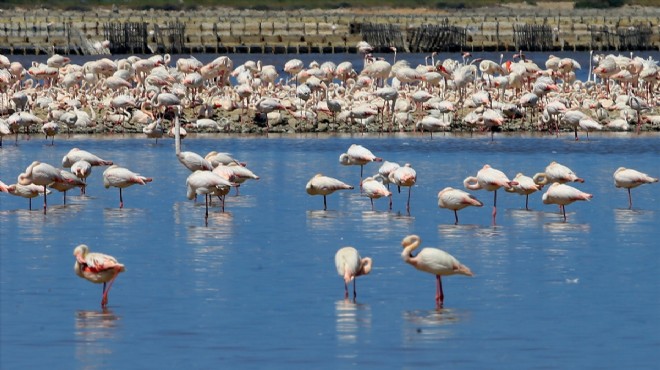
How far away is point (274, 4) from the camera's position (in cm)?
11656

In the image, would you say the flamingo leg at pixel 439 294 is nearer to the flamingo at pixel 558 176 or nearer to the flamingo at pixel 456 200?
the flamingo at pixel 456 200

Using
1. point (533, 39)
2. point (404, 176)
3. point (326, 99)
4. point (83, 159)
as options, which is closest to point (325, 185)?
point (404, 176)

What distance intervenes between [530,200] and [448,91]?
1599 centimetres

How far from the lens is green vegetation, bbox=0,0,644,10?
115 metres

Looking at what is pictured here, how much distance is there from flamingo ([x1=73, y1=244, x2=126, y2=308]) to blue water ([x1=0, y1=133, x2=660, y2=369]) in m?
0.26

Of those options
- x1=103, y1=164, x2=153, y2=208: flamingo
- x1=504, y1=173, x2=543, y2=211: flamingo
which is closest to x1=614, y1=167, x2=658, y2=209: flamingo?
x1=504, y1=173, x2=543, y2=211: flamingo

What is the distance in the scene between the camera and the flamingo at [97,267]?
13.7 m

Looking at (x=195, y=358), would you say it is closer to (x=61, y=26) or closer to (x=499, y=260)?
(x=499, y=260)

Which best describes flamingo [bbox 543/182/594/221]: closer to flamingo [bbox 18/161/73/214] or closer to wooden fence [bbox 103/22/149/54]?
flamingo [bbox 18/161/73/214]

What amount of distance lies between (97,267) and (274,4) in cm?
10379

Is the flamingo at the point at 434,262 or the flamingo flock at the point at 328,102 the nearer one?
the flamingo at the point at 434,262

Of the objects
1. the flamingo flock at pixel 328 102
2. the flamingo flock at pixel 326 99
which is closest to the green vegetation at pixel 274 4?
the flamingo flock at pixel 326 99

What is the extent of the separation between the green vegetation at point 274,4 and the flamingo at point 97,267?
100744 millimetres

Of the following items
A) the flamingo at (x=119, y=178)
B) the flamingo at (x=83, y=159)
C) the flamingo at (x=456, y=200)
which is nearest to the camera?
the flamingo at (x=456, y=200)
